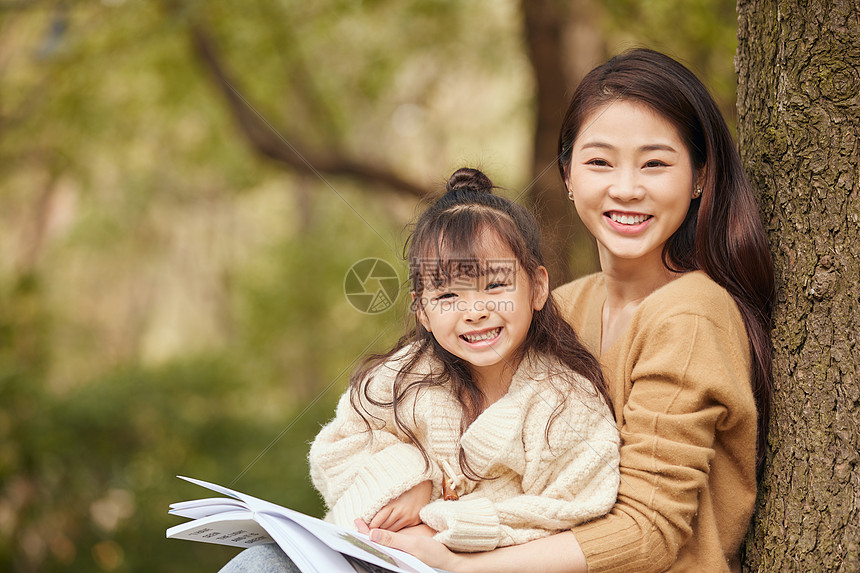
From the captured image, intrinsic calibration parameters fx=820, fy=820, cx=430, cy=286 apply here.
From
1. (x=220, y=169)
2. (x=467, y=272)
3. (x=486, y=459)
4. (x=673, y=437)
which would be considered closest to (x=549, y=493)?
(x=486, y=459)

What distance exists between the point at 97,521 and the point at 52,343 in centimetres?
195

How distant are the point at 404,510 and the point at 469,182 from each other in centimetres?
78

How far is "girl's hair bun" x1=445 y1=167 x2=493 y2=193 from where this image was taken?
1.98m

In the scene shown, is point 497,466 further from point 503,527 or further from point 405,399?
point 405,399

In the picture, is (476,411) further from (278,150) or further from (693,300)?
(278,150)

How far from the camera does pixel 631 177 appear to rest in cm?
187

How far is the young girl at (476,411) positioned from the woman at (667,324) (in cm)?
6

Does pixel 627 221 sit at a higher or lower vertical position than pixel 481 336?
higher

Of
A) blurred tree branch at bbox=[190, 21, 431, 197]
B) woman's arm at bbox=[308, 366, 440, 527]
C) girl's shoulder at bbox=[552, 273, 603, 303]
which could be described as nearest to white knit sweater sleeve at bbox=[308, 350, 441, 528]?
woman's arm at bbox=[308, 366, 440, 527]

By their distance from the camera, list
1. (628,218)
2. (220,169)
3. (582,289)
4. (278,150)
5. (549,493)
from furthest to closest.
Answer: (220,169) → (278,150) → (582,289) → (628,218) → (549,493)

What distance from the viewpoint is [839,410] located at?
5.54 ft

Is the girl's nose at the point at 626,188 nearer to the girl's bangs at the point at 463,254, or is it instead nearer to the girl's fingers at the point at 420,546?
the girl's bangs at the point at 463,254

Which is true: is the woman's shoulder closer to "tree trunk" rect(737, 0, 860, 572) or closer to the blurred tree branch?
"tree trunk" rect(737, 0, 860, 572)

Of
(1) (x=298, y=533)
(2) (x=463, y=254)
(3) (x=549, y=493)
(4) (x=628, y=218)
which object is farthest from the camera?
(4) (x=628, y=218)
